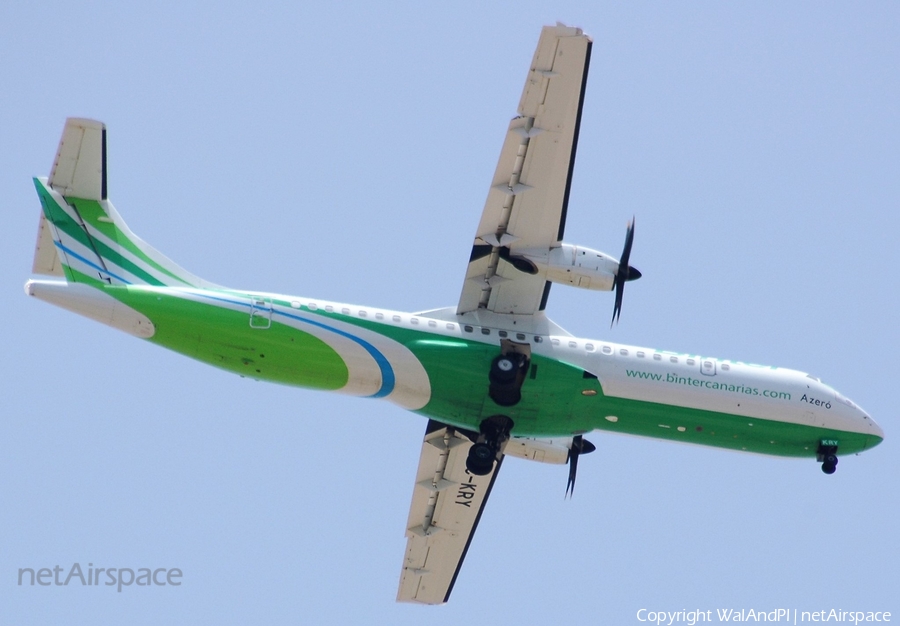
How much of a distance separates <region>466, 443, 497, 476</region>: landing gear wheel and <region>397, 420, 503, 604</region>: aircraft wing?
7.24 feet

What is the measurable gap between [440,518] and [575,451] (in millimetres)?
4023

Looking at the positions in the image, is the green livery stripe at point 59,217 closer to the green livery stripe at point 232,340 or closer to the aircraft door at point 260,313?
the green livery stripe at point 232,340

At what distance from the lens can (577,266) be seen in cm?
2583

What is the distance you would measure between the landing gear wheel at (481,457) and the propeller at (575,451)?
8.72ft

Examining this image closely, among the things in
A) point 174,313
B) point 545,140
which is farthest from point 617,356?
point 174,313

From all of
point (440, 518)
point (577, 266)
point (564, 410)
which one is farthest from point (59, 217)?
point (440, 518)

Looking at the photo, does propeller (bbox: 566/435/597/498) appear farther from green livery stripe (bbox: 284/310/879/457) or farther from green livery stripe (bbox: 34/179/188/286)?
green livery stripe (bbox: 34/179/188/286)

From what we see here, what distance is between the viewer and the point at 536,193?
25750mm

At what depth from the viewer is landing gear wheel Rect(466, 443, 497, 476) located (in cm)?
2728

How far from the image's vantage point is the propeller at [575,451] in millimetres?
29312

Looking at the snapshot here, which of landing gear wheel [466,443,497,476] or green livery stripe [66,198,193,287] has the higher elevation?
green livery stripe [66,198,193,287]

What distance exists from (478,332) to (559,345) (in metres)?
1.77

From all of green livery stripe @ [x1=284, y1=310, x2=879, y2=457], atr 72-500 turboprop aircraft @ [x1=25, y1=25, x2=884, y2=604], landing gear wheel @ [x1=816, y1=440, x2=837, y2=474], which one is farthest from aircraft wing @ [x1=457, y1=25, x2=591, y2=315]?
landing gear wheel @ [x1=816, y1=440, x2=837, y2=474]

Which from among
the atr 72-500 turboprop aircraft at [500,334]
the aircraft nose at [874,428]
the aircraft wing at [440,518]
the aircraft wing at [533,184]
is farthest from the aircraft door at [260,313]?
the aircraft nose at [874,428]
